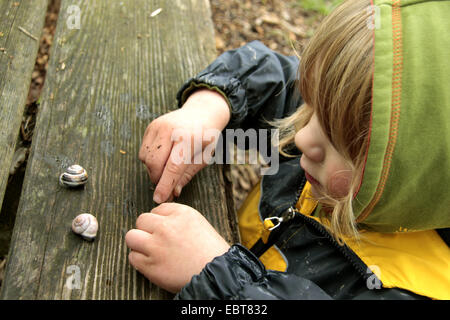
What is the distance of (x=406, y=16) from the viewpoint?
1.05 meters

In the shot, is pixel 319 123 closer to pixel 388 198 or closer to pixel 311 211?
pixel 388 198

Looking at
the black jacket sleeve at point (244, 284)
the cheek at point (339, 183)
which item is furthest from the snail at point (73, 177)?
the cheek at point (339, 183)

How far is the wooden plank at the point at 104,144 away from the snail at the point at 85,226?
0.02 meters

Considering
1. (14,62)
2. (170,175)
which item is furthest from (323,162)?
(14,62)

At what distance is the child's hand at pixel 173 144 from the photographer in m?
1.38

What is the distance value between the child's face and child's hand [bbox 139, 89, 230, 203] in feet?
1.27

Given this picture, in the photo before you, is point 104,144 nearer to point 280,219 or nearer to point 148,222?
point 148,222

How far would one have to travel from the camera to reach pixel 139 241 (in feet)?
3.87

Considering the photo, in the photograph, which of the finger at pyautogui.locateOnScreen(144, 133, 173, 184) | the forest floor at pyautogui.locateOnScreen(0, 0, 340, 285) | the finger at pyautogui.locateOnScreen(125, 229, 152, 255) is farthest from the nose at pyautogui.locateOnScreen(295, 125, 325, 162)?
the forest floor at pyautogui.locateOnScreen(0, 0, 340, 285)

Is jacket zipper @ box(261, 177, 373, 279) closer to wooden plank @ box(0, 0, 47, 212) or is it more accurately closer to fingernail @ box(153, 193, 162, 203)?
fingernail @ box(153, 193, 162, 203)

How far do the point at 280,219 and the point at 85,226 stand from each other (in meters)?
0.77

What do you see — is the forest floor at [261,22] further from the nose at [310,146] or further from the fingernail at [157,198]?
the fingernail at [157,198]

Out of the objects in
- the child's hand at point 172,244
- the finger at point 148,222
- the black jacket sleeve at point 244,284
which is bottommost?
the black jacket sleeve at point 244,284

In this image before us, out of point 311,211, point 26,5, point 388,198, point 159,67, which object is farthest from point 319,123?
point 26,5
